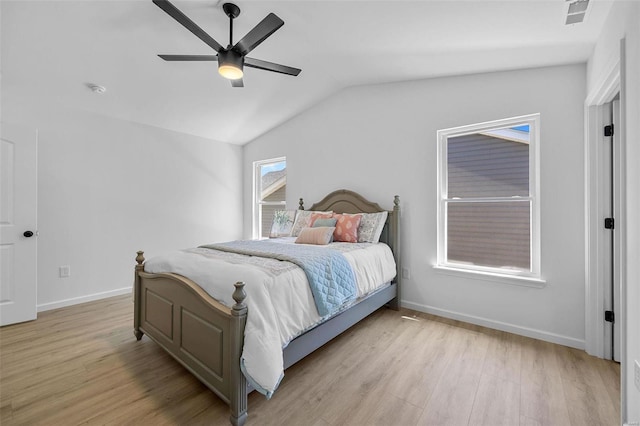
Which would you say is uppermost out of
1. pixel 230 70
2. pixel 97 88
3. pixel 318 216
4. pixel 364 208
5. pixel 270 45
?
pixel 270 45

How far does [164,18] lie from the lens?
226cm

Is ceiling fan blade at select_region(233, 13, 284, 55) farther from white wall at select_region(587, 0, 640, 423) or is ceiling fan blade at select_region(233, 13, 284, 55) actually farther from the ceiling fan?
white wall at select_region(587, 0, 640, 423)

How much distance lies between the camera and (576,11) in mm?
→ 1759

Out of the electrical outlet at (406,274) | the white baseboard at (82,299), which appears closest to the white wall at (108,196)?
the white baseboard at (82,299)

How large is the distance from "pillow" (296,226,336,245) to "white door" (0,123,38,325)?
2.77 metres

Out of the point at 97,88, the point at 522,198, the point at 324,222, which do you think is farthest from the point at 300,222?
the point at 97,88

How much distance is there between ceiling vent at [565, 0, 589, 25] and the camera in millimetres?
1688

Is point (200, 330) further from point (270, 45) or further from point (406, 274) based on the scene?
point (270, 45)

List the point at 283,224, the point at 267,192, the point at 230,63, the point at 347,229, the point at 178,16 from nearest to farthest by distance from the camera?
the point at 178,16 → the point at 230,63 → the point at 347,229 → the point at 283,224 → the point at 267,192

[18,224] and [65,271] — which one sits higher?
[18,224]

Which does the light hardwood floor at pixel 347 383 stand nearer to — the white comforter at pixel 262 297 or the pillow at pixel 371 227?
the white comforter at pixel 262 297

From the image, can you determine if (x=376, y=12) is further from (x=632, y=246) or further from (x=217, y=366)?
(x=217, y=366)

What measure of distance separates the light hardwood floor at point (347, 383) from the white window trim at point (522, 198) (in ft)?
1.79

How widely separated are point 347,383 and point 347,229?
163 centimetres
